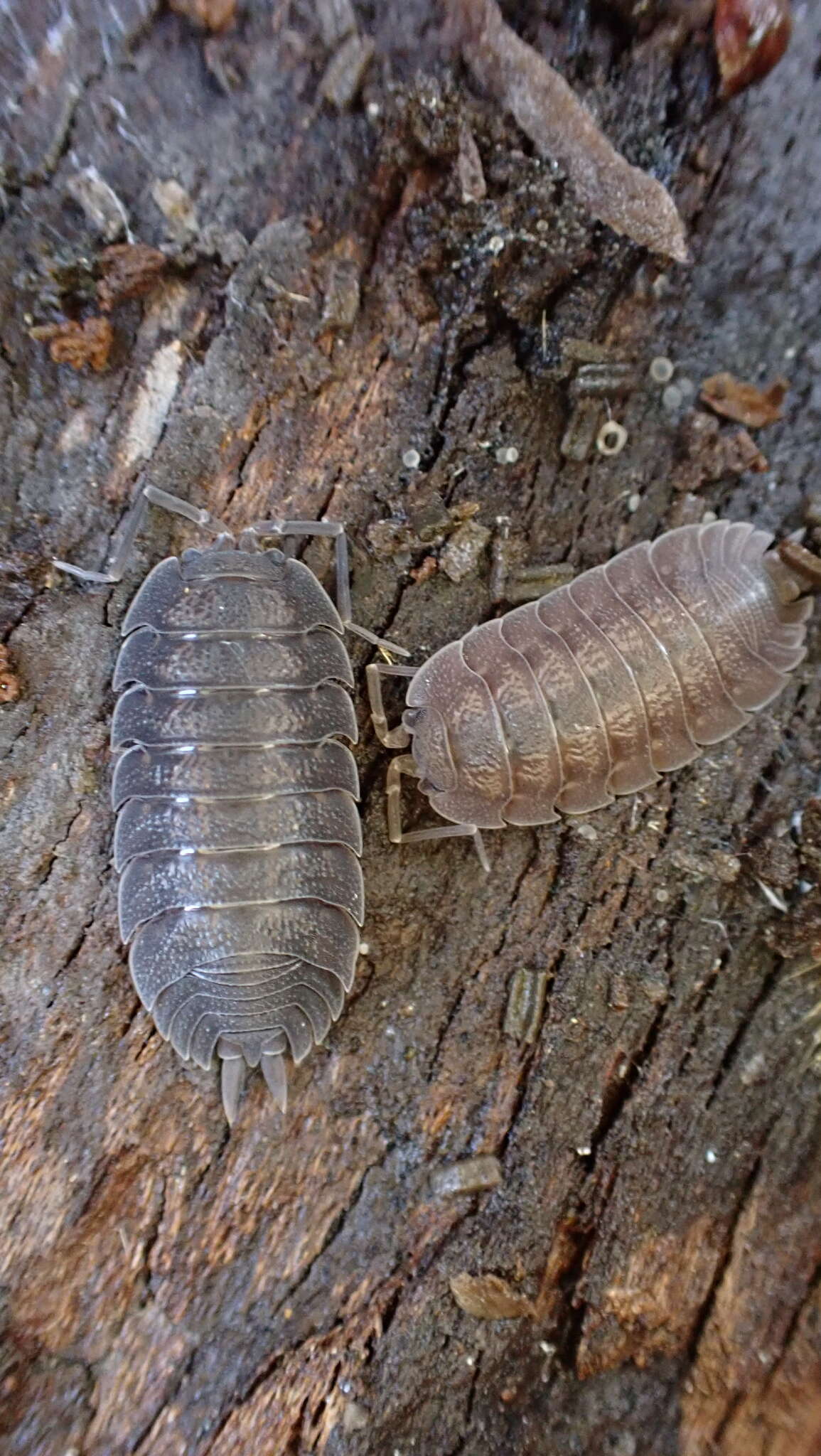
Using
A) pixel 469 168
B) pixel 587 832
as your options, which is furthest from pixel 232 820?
pixel 469 168

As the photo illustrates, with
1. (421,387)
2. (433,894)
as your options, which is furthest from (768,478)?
(433,894)

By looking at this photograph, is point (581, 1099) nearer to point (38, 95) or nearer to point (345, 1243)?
point (345, 1243)

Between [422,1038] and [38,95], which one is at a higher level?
[38,95]

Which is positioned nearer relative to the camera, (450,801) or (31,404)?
(31,404)

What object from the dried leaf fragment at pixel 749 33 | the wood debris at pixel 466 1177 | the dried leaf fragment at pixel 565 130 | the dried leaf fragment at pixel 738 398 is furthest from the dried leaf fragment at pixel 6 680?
the dried leaf fragment at pixel 749 33

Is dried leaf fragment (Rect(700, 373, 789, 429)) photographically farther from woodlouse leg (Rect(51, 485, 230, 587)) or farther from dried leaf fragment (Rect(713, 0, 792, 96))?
woodlouse leg (Rect(51, 485, 230, 587))

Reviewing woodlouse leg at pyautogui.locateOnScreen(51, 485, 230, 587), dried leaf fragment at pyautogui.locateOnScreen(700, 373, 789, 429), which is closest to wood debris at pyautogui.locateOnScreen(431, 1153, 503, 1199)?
woodlouse leg at pyautogui.locateOnScreen(51, 485, 230, 587)
